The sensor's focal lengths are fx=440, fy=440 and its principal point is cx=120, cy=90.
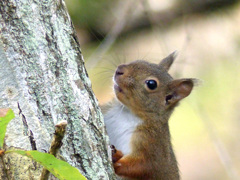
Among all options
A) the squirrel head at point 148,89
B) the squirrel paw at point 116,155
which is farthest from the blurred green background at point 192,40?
the squirrel paw at point 116,155

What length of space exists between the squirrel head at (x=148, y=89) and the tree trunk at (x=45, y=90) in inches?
45.6

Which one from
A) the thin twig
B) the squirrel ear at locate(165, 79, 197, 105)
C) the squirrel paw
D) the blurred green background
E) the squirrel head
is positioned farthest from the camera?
the blurred green background

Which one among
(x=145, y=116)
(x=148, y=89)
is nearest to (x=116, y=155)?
(x=145, y=116)

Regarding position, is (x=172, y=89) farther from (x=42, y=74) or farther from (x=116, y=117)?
(x=42, y=74)

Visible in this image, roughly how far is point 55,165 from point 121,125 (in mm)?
1861

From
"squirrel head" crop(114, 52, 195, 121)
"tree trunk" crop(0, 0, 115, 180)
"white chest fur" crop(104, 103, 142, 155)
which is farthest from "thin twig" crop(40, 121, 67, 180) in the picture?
"squirrel head" crop(114, 52, 195, 121)

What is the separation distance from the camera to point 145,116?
3465 mm

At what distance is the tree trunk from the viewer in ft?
6.42

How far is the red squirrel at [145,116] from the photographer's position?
10.6 ft

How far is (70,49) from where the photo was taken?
7.30 feet

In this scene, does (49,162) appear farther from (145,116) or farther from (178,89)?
(178,89)

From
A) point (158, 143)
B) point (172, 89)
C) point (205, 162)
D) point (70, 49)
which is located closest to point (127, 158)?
point (158, 143)

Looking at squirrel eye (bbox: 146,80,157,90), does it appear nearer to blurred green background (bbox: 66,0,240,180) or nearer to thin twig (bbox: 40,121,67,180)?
blurred green background (bbox: 66,0,240,180)

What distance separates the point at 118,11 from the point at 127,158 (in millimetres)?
3242
